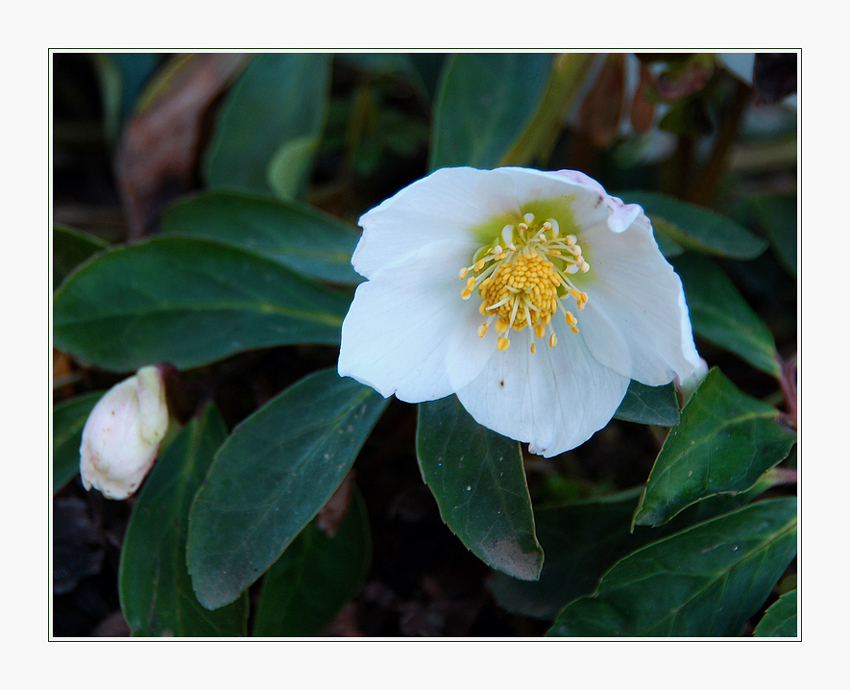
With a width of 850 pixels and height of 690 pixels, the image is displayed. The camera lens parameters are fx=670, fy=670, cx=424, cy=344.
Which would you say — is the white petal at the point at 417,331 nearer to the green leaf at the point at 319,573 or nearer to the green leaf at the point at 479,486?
the green leaf at the point at 479,486

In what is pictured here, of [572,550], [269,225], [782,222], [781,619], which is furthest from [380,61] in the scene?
[781,619]

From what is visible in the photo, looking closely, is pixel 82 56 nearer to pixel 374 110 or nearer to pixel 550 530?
pixel 374 110

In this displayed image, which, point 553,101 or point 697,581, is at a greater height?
point 553,101

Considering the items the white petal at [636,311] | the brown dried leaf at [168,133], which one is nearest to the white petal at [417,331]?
the white petal at [636,311]

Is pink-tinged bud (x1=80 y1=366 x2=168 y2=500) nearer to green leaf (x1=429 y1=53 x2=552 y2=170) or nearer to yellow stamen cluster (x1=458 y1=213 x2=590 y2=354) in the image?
yellow stamen cluster (x1=458 y1=213 x2=590 y2=354)

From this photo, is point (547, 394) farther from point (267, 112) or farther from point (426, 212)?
point (267, 112)

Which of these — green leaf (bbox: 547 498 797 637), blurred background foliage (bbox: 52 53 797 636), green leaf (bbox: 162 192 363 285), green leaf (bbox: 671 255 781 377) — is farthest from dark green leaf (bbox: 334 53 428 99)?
green leaf (bbox: 547 498 797 637)

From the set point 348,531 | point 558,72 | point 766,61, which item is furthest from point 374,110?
point 348,531
